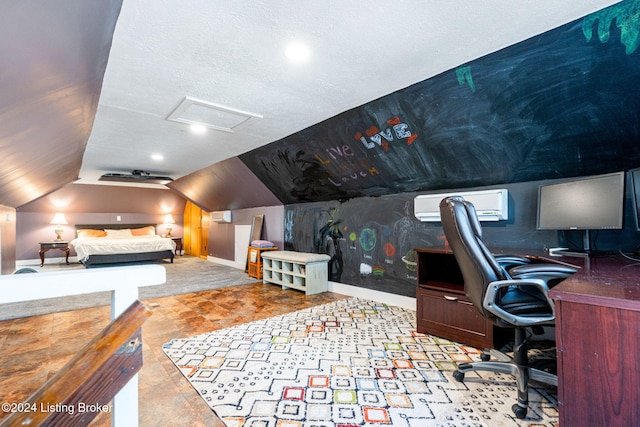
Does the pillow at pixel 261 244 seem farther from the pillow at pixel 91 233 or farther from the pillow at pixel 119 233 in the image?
the pillow at pixel 91 233

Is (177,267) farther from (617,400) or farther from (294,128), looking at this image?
(617,400)

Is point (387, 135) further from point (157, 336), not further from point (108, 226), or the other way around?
point (108, 226)

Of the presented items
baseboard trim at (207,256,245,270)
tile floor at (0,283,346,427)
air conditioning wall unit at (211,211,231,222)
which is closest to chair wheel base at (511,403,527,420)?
tile floor at (0,283,346,427)

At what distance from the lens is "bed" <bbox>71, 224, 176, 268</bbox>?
6988 mm

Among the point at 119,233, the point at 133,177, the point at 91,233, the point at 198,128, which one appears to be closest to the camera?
the point at 198,128

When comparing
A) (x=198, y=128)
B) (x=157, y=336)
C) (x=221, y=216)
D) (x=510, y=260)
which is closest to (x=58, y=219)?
(x=221, y=216)

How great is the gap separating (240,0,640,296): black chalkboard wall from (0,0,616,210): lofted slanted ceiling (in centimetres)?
18

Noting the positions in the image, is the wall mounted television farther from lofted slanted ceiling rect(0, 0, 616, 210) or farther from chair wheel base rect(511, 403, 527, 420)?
chair wheel base rect(511, 403, 527, 420)

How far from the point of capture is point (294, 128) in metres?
3.58

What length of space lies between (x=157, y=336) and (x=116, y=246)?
540cm

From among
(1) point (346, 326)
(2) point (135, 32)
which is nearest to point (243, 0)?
(2) point (135, 32)

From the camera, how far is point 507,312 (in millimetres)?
1794

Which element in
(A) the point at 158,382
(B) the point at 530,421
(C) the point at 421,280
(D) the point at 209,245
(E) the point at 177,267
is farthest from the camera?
(D) the point at 209,245

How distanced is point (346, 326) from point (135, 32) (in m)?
2.91
